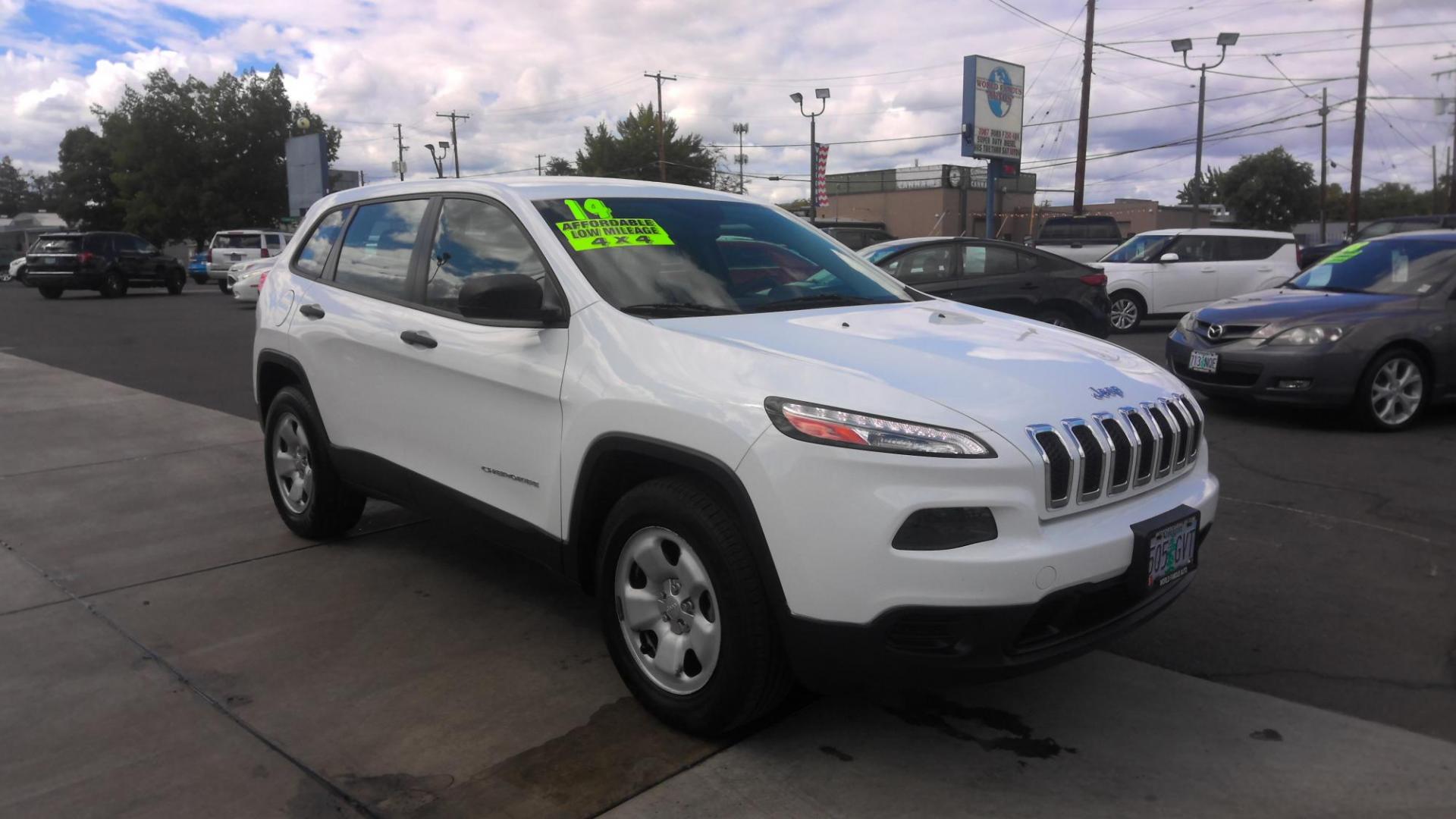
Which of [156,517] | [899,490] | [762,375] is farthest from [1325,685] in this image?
[156,517]

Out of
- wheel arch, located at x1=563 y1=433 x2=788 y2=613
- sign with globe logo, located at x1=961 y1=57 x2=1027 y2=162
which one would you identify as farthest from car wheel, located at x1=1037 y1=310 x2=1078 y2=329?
sign with globe logo, located at x1=961 y1=57 x2=1027 y2=162

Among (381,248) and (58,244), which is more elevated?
(58,244)

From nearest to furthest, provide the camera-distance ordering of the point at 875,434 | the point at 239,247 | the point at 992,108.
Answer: the point at 875,434 → the point at 992,108 → the point at 239,247

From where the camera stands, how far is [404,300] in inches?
166

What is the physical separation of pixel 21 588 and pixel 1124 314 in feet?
46.5

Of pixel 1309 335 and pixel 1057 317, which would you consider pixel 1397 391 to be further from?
pixel 1057 317

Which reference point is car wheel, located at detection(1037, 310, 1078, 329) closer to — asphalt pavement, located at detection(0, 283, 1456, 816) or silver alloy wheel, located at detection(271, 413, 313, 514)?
asphalt pavement, located at detection(0, 283, 1456, 816)

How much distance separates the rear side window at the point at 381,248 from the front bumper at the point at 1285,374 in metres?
6.10

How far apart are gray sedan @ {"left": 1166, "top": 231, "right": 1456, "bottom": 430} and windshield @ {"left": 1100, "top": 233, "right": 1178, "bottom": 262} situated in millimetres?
7263

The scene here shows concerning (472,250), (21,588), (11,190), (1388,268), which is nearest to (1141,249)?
(1388,268)

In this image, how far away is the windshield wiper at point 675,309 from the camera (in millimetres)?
3348

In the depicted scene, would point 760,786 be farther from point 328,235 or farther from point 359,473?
point 328,235

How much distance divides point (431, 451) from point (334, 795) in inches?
58.9

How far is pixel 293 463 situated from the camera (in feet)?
17.0
